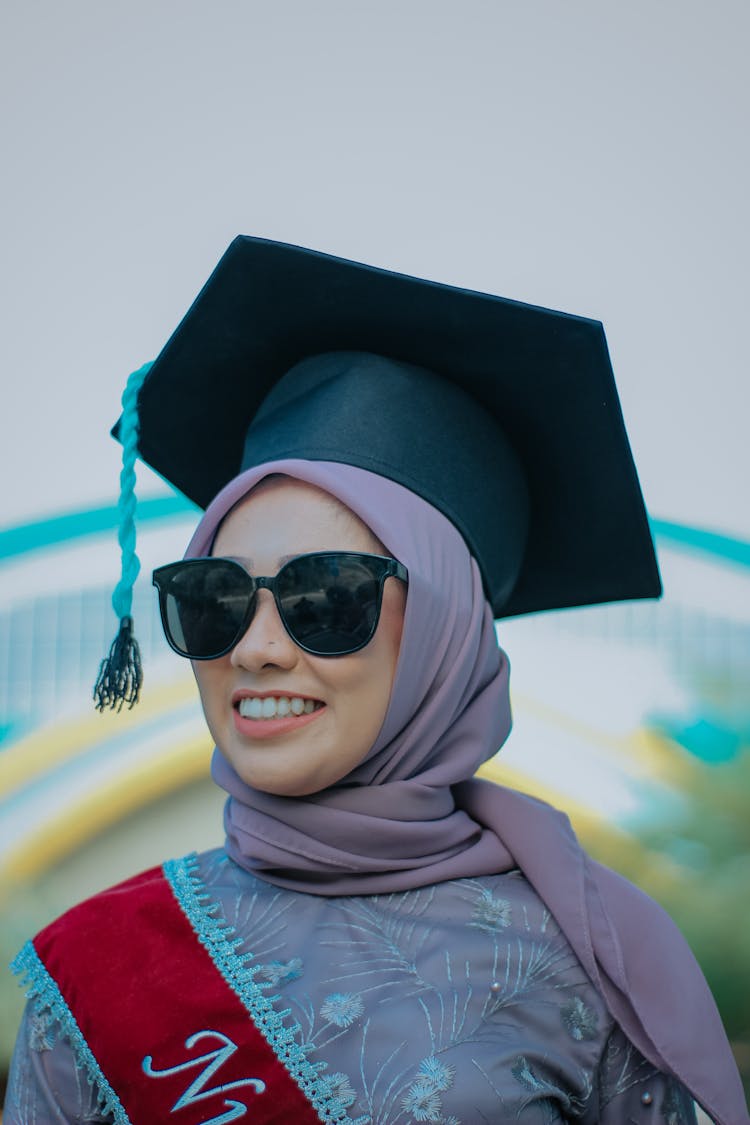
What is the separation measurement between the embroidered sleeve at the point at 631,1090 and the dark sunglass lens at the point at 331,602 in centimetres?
72

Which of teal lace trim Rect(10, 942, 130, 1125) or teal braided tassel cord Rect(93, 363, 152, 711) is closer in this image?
teal lace trim Rect(10, 942, 130, 1125)

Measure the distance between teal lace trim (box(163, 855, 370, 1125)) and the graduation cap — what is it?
68 centimetres

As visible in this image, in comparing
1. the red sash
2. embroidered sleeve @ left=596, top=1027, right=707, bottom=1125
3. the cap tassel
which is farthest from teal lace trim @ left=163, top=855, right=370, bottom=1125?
embroidered sleeve @ left=596, top=1027, right=707, bottom=1125

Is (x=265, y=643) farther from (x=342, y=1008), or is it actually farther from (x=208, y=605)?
(x=342, y=1008)

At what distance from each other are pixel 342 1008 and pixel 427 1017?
116 millimetres

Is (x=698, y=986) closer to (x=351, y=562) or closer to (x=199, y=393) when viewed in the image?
(x=351, y=562)

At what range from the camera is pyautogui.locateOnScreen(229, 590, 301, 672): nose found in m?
1.48

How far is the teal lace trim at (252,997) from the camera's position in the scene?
1.33 meters

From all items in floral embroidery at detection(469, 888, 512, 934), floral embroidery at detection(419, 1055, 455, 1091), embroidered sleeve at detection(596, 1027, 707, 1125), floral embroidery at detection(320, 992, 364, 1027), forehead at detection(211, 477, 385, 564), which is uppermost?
forehead at detection(211, 477, 385, 564)

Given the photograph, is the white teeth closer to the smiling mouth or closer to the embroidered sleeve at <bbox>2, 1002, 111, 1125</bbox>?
the smiling mouth

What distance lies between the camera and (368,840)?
1.52 meters

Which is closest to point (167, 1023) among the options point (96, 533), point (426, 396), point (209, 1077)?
point (209, 1077)

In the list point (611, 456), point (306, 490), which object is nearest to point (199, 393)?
point (306, 490)

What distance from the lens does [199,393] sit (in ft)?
6.42
